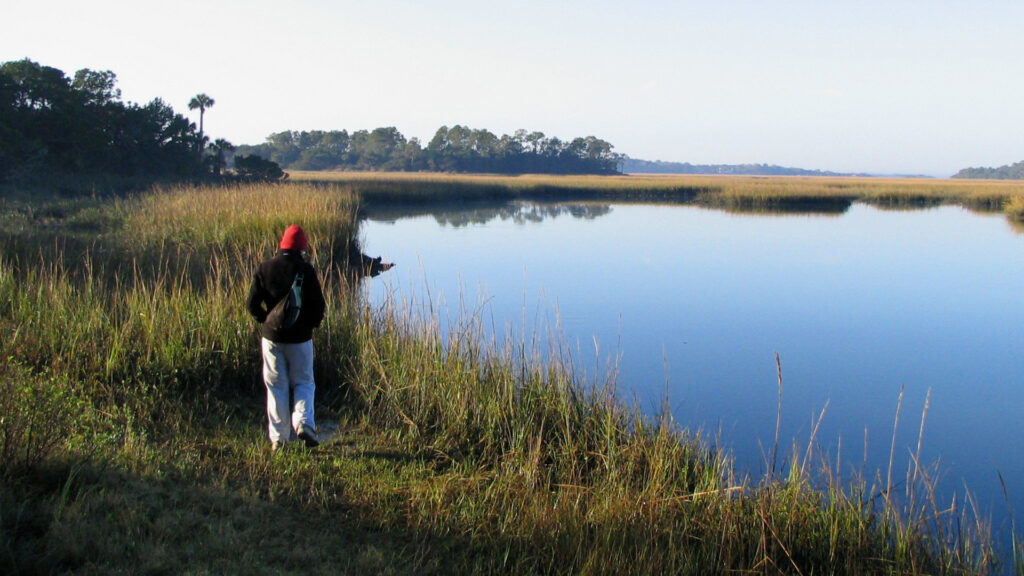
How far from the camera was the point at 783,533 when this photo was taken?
3668 mm

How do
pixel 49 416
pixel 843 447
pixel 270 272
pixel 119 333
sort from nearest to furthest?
pixel 49 416 → pixel 270 272 → pixel 119 333 → pixel 843 447

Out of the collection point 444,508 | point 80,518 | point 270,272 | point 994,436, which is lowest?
point 994,436

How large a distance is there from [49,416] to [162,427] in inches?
38.5

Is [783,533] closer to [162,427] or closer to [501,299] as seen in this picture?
[162,427]

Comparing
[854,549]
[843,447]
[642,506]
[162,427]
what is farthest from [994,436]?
[162,427]

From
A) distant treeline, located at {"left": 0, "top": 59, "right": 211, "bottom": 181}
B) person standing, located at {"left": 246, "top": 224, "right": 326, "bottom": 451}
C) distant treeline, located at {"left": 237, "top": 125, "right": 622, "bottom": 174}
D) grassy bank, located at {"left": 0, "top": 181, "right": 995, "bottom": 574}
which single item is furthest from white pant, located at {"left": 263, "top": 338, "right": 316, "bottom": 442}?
distant treeline, located at {"left": 237, "top": 125, "right": 622, "bottom": 174}

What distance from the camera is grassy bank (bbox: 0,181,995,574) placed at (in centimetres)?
310

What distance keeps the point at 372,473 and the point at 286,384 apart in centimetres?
80

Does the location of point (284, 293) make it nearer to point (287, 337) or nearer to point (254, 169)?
point (287, 337)

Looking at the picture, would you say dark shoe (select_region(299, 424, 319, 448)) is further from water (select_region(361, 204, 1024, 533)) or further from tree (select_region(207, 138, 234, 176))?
tree (select_region(207, 138, 234, 176))

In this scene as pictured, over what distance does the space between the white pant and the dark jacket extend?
0.07 m

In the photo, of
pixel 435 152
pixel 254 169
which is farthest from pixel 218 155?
pixel 435 152

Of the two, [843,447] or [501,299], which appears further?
[501,299]

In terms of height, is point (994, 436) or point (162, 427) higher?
point (162, 427)
